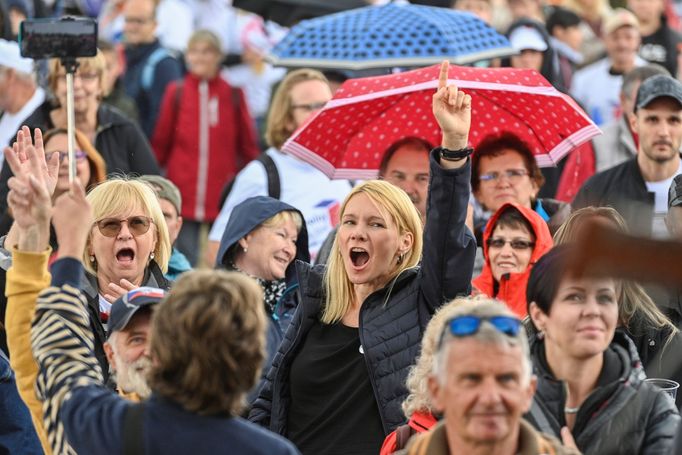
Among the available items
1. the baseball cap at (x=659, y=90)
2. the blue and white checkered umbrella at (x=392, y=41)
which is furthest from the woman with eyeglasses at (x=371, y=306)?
the blue and white checkered umbrella at (x=392, y=41)

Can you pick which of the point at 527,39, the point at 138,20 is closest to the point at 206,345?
the point at 527,39

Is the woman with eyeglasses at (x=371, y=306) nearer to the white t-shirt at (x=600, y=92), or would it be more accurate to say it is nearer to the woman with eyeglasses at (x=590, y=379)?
A: the woman with eyeglasses at (x=590, y=379)

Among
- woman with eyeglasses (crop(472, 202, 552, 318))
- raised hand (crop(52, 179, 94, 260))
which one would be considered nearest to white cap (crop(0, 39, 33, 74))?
woman with eyeglasses (crop(472, 202, 552, 318))

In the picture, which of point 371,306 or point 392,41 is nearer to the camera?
point 371,306

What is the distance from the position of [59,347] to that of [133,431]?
491 mm

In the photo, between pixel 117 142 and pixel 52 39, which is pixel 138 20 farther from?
pixel 52 39

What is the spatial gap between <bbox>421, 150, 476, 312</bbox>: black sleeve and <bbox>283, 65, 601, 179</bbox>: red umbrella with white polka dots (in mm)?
1825

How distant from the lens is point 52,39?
6.91m

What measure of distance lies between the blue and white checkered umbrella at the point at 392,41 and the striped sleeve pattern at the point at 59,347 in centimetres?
471

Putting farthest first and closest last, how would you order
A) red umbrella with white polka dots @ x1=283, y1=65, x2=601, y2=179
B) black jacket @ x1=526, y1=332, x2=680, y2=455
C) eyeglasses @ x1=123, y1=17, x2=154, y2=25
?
eyeglasses @ x1=123, y1=17, x2=154, y2=25 < red umbrella with white polka dots @ x1=283, y1=65, x2=601, y2=179 < black jacket @ x1=526, y1=332, x2=680, y2=455

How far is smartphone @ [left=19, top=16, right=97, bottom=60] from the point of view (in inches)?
271

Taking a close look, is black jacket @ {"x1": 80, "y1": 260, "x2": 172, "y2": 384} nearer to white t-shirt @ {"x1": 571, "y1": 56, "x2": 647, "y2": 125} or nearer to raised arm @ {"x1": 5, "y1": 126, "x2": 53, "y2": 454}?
raised arm @ {"x1": 5, "y1": 126, "x2": 53, "y2": 454}

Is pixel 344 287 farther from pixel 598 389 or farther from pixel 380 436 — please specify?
pixel 598 389

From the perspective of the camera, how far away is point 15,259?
4734 millimetres
